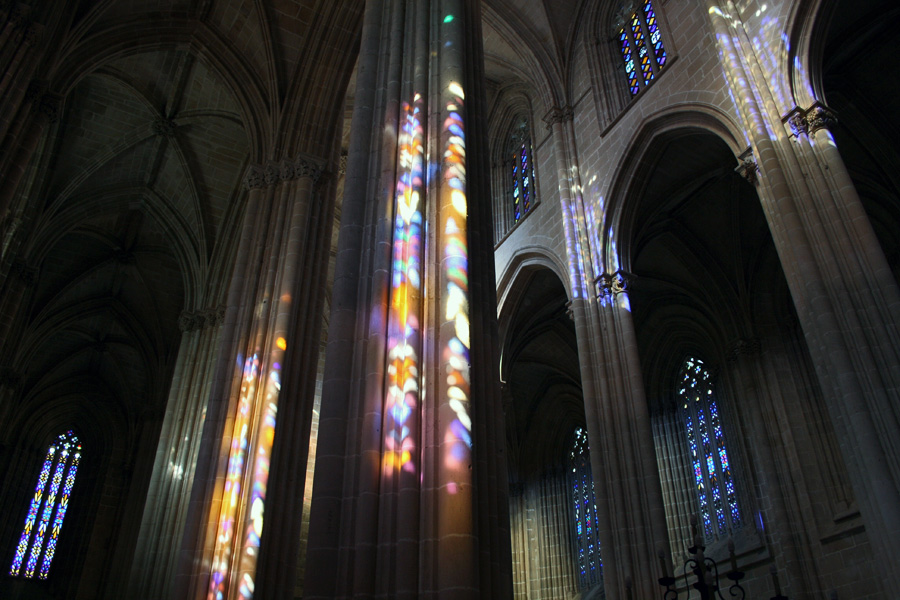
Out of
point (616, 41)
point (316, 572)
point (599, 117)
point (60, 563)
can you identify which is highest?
point (616, 41)

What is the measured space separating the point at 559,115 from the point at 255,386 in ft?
28.0

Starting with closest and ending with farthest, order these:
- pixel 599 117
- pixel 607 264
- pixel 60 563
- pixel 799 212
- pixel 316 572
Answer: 1. pixel 316 572
2. pixel 799 212
3. pixel 607 264
4. pixel 599 117
5. pixel 60 563

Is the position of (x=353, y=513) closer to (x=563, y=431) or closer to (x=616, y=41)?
(x=616, y=41)

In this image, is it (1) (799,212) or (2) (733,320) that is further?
(2) (733,320)

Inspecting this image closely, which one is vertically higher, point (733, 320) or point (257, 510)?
point (733, 320)

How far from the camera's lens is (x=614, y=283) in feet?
39.9

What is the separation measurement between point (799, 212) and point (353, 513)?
634 centimetres

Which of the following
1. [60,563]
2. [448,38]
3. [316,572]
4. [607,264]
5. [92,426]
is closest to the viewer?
[316,572]

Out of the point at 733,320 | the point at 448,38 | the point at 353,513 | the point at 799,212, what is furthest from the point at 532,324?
the point at 353,513

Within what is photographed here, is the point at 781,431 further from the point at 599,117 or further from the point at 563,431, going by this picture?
the point at 563,431

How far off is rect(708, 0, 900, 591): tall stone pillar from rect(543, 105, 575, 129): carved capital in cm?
547

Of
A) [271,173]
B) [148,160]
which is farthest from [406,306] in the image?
[148,160]

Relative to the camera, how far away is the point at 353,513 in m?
4.86

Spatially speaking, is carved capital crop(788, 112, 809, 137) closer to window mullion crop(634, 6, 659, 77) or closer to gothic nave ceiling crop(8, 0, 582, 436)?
window mullion crop(634, 6, 659, 77)
